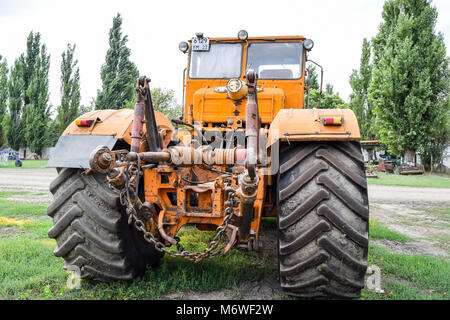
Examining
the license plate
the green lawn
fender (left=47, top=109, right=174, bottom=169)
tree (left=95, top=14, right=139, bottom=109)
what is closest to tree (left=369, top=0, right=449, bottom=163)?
tree (left=95, top=14, right=139, bottom=109)

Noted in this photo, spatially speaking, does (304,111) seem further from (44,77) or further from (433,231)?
(44,77)

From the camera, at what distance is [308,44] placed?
15.3 feet

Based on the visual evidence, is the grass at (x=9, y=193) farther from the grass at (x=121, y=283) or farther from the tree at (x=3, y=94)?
the tree at (x=3, y=94)

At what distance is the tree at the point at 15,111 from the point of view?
3441 centimetres

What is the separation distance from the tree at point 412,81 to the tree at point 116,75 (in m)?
20.5

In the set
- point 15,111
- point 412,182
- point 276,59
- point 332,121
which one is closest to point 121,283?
point 332,121

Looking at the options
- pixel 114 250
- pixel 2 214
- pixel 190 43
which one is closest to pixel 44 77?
pixel 2 214

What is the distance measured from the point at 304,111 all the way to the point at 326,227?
1.03 m

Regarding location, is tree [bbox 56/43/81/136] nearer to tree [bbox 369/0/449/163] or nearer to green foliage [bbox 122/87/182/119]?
green foliage [bbox 122/87/182/119]

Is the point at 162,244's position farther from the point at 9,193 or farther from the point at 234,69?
the point at 9,193

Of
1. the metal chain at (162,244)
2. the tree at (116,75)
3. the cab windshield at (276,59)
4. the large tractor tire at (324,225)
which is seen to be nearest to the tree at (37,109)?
the tree at (116,75)

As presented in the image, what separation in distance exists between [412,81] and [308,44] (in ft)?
75.9

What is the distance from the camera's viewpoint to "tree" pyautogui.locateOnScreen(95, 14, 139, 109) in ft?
92.5

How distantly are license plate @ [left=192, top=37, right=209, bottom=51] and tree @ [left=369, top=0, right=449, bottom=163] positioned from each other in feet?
75.2
